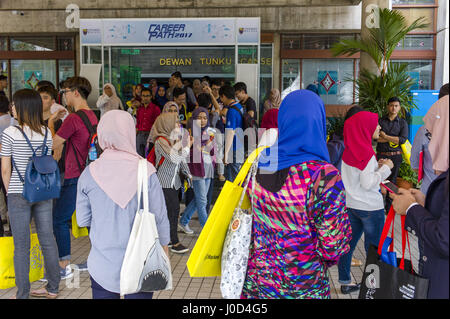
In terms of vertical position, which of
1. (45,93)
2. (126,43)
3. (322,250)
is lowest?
(322,250)

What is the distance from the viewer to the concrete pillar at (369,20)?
959cm

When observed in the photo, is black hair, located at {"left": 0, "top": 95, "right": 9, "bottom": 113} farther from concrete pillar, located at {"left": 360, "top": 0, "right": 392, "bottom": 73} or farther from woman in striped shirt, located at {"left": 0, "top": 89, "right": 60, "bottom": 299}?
concrete pillar, located at {"left": 360, "top": 0, "right": 392, "bottom": 73}

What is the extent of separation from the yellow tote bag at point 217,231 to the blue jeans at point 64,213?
104 inches

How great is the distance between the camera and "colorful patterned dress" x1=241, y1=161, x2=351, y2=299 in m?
2.08

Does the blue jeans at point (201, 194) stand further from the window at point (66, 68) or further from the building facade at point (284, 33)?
the window at point (66, 68)

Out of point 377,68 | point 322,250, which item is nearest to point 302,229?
point 322,250

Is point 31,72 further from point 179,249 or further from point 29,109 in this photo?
point 29,109

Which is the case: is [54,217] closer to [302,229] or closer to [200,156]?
[200,156]

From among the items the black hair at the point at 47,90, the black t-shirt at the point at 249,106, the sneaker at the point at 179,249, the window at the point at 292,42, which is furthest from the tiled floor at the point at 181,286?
the window at the point at 292,42

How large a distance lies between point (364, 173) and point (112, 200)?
2.40 meters

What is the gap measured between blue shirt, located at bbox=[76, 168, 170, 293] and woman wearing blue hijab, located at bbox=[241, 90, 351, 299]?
2.57ft

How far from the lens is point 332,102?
1523 centimetres

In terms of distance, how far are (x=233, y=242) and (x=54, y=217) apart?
9.65 ft

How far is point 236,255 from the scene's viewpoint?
2.22 m
